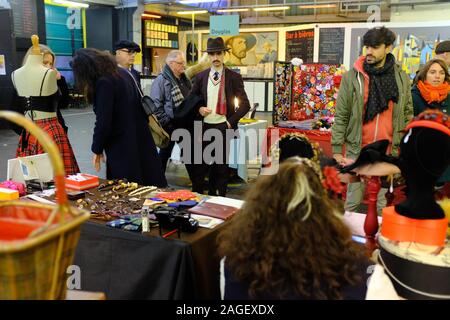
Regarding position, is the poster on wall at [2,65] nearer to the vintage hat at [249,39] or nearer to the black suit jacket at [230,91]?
the black suit jacket at [230,91]

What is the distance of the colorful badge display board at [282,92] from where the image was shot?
175 inches

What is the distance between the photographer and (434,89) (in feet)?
9.88

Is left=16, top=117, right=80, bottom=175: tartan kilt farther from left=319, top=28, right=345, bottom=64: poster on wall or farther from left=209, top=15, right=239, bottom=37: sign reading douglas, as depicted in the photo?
left=319, top=28, right=345, bottom=64: poster on wall

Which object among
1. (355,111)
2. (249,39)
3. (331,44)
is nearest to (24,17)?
(331,44)

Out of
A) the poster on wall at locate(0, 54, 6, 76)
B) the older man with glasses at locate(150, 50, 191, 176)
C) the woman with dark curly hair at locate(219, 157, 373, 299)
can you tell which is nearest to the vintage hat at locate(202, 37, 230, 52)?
the older man with glasses at locate(150, 50, 191, 176)

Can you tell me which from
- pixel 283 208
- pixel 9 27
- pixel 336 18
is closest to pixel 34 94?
pixel 283 208

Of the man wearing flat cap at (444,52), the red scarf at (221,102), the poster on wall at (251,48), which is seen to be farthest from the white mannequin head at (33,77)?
the poster on wall at (251,48)

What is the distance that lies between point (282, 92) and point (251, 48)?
9123 mm

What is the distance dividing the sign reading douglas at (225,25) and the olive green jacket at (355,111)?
313 centimetres

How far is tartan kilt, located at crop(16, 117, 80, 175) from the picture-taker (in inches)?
122

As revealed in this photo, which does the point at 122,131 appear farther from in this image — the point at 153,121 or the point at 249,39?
the point at 249,39

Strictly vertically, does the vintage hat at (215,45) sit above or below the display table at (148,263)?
above

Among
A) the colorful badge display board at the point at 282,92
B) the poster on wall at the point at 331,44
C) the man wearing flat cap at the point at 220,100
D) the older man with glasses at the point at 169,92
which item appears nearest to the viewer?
the man wearing flat cap at the point at 220,100
